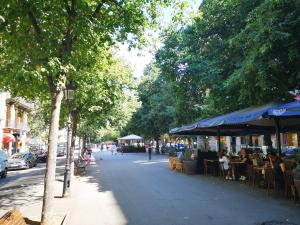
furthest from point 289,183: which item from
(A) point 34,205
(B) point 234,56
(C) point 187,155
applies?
(B) point 234,56

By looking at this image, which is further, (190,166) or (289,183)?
(190,166)

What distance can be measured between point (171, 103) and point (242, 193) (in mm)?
34454

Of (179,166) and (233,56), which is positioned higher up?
(233,56)

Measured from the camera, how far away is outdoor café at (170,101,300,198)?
33.0 feet

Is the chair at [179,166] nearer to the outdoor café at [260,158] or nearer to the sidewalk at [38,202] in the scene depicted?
the outdoor café at [260,158]

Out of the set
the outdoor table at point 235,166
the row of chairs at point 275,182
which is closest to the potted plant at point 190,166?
the outdoor table at point 235,166

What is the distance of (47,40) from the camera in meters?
8.24

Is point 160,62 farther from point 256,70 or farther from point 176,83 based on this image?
point 256,70

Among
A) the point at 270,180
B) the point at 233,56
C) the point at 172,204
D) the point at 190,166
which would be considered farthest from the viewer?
the point at 233,56

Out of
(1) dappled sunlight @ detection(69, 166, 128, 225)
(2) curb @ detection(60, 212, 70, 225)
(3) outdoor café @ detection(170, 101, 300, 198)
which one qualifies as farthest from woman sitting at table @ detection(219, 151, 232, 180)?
(2) curb @ detection(60, 212, 70, 225)

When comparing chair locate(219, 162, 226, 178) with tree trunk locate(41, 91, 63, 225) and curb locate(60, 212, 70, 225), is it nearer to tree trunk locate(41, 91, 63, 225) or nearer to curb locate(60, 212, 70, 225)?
curb locate(60, 212, 70, 225)

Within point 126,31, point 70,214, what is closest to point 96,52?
point 126,31

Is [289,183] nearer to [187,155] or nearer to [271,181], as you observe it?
[271,181]

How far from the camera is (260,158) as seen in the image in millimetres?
15516
